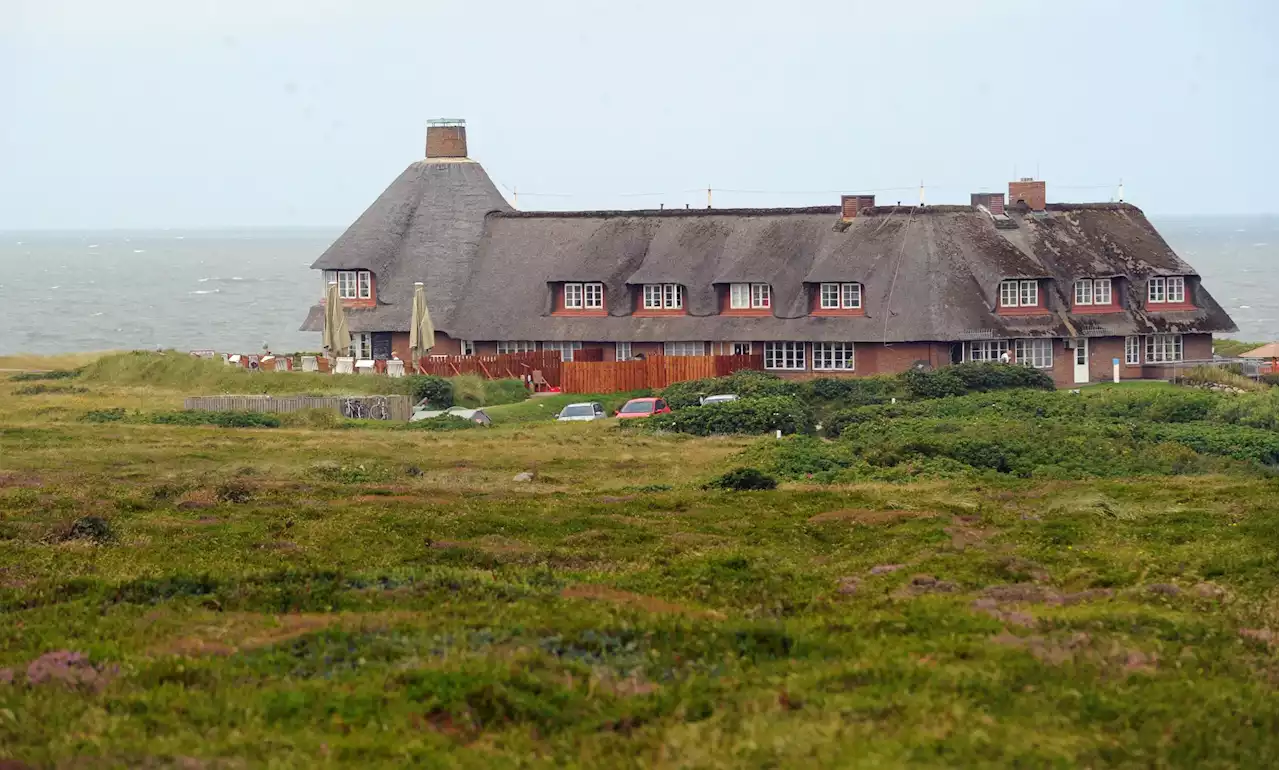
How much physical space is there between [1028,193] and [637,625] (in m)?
53.9

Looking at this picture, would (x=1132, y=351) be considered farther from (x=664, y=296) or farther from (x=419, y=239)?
(x=419, y=239)

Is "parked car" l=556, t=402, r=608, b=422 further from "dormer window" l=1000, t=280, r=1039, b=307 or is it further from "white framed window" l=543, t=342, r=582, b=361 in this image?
"dormer window" l=1000, t=280, r=1039, b=307

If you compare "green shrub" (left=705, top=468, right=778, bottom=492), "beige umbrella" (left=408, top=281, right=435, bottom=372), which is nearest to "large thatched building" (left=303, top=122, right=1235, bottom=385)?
"beige umbrella" (left=408, top=281, right=435, bottom=372)

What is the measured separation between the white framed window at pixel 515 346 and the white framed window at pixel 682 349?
5.41m

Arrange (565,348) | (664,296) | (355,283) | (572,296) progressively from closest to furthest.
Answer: (664,296), (565,348), (572,296), (355,283)

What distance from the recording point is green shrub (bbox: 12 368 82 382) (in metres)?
66.6

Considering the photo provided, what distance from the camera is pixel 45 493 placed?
106ft

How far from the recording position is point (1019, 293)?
6341 centimetres

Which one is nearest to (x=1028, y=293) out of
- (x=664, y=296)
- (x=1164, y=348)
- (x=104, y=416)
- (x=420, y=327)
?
(x=1164, y=348)

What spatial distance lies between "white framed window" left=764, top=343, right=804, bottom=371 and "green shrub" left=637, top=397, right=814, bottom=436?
12.2 m

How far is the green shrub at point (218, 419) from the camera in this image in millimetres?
52406

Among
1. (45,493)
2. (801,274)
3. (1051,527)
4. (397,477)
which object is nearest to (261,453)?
(397,477)

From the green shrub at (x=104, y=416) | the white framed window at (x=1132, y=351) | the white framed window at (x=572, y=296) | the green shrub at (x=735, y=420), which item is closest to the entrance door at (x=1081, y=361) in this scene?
the white framed window at (x=1132, y=351)

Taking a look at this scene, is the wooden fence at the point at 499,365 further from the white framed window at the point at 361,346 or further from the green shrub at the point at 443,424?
the green shrub at the point at 443,424
